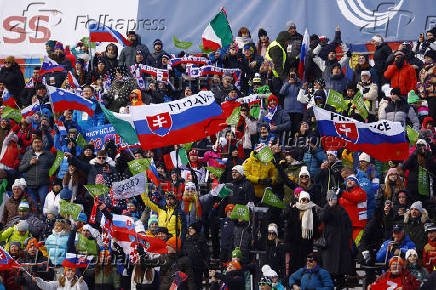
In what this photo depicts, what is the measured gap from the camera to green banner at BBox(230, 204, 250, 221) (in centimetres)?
2256

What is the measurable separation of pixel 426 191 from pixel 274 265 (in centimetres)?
339

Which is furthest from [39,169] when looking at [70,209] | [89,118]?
[70,209]

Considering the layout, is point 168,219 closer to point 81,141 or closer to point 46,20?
point 81,141

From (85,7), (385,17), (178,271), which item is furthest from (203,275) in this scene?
(85,7)

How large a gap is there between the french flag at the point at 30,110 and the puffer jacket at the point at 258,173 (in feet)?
19.1

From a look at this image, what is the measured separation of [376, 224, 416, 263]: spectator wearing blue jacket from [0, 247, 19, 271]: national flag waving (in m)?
5.71

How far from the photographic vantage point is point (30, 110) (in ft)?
91.4

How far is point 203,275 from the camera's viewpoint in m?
23.4

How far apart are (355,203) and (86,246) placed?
441 centimetres

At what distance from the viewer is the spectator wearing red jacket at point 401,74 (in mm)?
27188

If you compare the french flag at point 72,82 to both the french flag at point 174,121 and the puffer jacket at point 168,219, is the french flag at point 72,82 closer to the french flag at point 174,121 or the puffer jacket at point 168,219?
the puffer jacket at point 168,219

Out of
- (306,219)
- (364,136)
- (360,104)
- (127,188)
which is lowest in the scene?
(306,219)

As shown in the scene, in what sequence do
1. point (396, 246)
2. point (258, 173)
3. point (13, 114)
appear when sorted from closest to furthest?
1. point (396, 246)
2. point (258, 173)
3. point (13, 114)

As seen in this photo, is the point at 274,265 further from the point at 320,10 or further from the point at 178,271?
the point at 320,10
